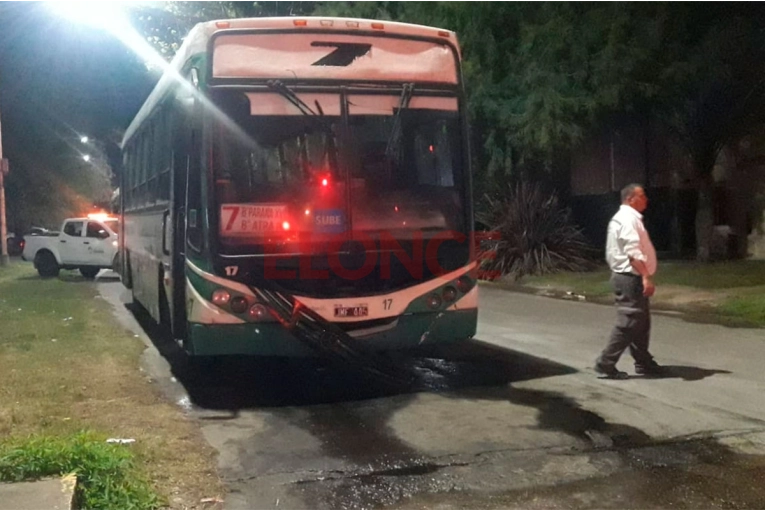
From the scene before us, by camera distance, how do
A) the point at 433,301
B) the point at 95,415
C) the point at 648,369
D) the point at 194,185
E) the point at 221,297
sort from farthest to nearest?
the point at 648,369 → the point at 433,301 → the point at 194,185 → the point at 221,297 → the point at 95,415

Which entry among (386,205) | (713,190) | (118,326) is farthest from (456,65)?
(713,190)

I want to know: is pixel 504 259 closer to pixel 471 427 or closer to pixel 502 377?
pixel 502 377

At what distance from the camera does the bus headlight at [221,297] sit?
7984 mm

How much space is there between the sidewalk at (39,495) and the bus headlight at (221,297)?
9.01 ft

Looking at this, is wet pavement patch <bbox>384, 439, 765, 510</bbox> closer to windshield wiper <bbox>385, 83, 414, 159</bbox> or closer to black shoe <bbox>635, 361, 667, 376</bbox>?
black shoe <bbox>635, 361, 667, 376</bbox>

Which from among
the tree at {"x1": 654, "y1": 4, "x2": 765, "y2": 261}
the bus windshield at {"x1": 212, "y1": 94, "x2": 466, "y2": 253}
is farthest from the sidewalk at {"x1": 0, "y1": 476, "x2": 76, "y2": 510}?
the tree at {"x1": 654, "y1": 4, "x2": 765, "y2": 261}

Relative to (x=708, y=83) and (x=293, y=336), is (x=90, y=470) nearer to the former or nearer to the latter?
(x=293, y=336)

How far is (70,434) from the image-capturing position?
22.6ft

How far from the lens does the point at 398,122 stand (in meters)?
8.38

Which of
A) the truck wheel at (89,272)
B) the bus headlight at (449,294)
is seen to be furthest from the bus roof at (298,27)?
the truck wheel at (89,272)

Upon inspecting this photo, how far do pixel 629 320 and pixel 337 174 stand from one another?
3.15 meters

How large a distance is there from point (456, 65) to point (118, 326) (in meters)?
7.87

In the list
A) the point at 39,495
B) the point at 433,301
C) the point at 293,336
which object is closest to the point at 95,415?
the point at 293,336

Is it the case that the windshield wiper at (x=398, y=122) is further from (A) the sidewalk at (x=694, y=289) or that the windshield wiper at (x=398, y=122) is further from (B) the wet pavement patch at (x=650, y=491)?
(A) the sidewalk at (x=694, y=289)
